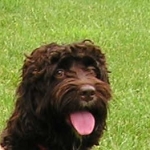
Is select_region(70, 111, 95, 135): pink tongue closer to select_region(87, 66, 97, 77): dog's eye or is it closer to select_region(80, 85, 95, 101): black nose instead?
select_region(80, 85, 95, 101): black nose

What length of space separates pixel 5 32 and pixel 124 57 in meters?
2.18

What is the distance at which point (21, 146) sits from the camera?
5.62 meters

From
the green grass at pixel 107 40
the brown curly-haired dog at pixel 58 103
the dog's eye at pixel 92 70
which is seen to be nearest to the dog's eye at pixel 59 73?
the brown curly-haired dog at pixel 58 103

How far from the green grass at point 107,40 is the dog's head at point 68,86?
6.07 feet

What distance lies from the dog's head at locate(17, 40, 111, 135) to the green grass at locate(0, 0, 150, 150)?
6.07 ft

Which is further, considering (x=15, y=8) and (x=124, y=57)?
(x=15, y=8)

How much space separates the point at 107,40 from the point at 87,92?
7972mm

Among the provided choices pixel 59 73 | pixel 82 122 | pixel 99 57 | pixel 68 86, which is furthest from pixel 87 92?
pixel 99 57

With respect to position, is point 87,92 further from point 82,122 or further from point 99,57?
point 99,57

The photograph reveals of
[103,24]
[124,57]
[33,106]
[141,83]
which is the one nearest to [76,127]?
[33,106]

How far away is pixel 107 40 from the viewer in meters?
13.2

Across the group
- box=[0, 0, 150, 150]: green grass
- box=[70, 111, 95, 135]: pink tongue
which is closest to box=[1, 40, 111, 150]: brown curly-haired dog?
box=[70, 111, 95, 135]: pink tongue

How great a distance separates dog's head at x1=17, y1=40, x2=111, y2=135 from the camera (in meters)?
5.27

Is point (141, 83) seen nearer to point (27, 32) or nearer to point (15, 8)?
point (27, 32)
